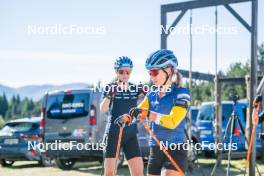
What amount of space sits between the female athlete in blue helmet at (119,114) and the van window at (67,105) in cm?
545

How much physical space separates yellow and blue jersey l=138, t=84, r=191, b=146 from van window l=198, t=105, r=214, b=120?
1297cm

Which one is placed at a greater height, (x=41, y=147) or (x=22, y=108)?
(x=41, y=147)

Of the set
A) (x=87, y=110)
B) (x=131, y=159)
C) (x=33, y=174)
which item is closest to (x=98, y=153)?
(x=87, y=110)

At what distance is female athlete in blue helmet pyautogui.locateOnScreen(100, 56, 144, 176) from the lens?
256 inches

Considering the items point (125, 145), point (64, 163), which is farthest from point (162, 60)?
point (64, 163)

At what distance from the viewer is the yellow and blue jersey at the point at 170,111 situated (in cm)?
444

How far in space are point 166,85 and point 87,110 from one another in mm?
7511

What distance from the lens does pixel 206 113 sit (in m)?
17.8

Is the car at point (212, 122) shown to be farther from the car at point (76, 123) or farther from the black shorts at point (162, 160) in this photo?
the black shorts at point (162, 160)

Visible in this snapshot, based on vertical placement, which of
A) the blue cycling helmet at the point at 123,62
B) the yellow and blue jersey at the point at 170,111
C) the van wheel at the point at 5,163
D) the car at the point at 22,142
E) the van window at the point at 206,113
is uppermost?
the blue cycling helmet at the point at 123,62

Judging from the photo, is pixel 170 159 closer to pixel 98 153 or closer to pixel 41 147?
pixel 98 153

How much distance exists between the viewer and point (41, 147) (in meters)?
12.7

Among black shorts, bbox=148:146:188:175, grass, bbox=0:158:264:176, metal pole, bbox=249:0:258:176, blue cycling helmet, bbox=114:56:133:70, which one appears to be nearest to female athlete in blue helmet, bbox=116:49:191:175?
black shorts, bbox=148:146:188:175

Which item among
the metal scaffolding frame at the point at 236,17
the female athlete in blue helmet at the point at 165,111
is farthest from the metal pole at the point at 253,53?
the female athlete in blue helmet at the point at 165,111
